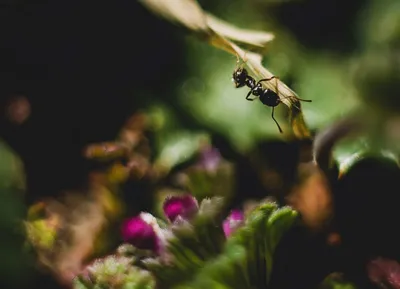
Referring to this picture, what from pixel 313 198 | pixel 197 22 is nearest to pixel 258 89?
pixel 197 22

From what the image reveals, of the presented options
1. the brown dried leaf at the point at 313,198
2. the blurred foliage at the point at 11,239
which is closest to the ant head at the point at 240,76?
the brown dried leaf at the point at 313,198

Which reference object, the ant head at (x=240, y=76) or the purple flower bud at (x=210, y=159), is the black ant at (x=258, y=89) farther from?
A: the purple flower bud at (x=210, y=159)

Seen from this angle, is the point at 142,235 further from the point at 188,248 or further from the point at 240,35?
the point at 240,35

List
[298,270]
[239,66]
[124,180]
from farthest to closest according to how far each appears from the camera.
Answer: [124,180], [239,66], [298,270]

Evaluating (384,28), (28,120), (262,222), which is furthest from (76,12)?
(262,222)

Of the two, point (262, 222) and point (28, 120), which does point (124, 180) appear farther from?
point (262, 222)
